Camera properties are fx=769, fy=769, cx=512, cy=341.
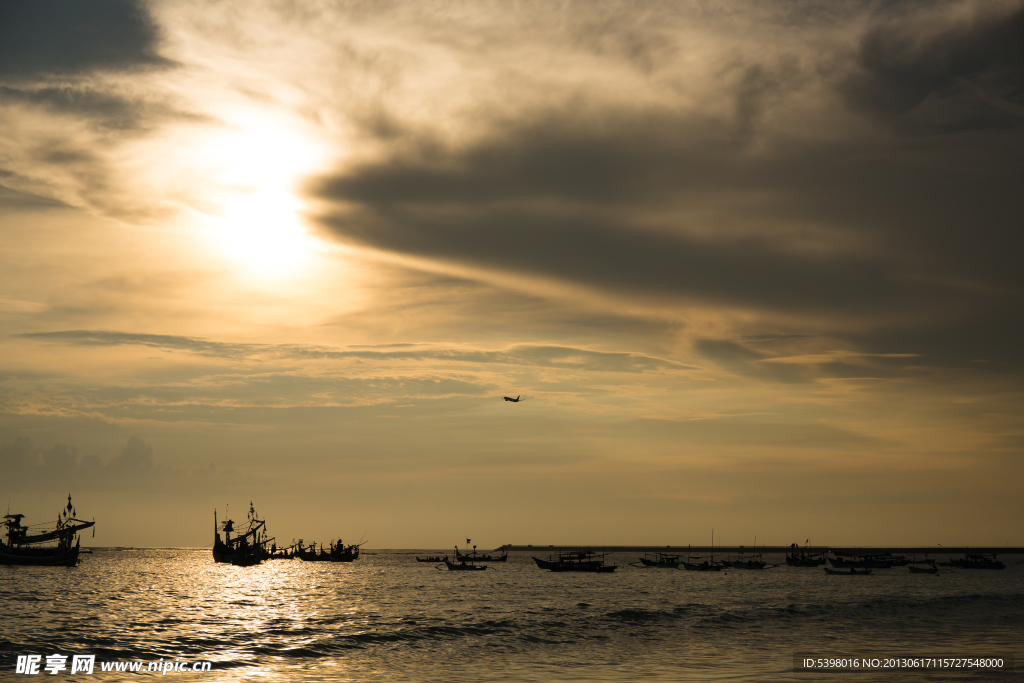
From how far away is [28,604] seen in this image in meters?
69.2

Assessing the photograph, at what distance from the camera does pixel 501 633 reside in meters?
51.6

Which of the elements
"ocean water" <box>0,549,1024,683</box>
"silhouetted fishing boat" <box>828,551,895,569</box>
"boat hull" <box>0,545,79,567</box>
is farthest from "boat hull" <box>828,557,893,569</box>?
"boat hull" <box>0,545,79,567</box>

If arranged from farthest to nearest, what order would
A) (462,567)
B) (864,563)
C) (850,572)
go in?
(462,567)
(864,563)
(850,572)

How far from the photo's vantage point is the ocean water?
36625mm

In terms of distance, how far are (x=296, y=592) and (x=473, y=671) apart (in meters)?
64.4

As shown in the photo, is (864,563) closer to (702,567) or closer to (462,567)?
(702,567)

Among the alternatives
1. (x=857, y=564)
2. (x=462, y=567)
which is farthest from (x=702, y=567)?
(x=462, y=567)

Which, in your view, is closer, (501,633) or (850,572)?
(501,633)

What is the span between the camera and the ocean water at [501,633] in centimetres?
3662

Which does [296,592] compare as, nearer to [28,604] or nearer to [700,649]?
[28,604]

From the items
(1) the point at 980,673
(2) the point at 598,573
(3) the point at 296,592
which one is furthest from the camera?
(2) the point at 598,573

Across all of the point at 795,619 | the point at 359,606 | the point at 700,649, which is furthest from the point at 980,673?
the point at 359,606

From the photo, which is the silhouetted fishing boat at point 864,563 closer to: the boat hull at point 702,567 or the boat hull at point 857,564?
the boat hull at point 857,564

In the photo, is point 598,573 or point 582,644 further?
point 598,573
